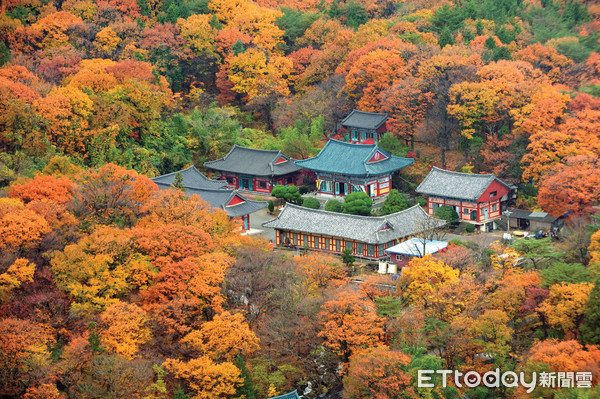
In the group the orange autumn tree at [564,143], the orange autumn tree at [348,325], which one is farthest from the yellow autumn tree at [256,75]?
the orange autumn tree at [348,325]

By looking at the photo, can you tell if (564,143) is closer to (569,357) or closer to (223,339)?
(569,357)

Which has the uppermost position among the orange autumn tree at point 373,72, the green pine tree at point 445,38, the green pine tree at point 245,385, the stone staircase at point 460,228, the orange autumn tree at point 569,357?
the green pine tree at point 445,38

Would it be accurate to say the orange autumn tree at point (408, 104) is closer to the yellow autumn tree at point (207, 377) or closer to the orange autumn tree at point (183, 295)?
the orange autumn tree at point (183, 295)

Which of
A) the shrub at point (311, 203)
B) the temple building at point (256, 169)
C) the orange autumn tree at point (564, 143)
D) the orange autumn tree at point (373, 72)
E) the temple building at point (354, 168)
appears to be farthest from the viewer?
the orange autumn tree at point (373, 72)

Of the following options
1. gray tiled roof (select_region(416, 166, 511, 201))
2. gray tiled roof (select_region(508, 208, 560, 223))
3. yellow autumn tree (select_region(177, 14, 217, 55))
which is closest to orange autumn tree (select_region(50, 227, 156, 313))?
gray tiled roof (select_region(416, 166, 511, 201))

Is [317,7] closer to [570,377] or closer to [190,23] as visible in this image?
[190,23]

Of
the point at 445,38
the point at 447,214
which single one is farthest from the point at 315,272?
the point at 445,38

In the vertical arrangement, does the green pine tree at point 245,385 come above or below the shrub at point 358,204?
below
